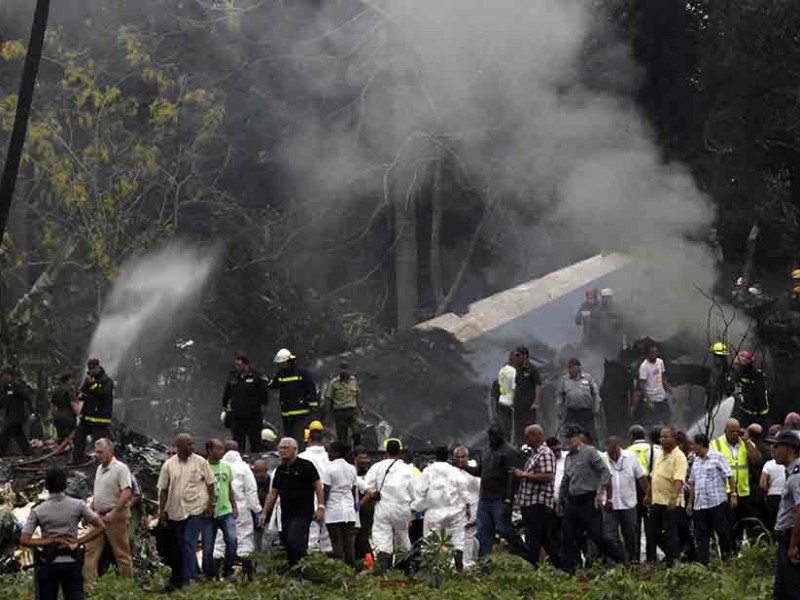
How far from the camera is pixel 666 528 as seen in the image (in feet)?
50.6

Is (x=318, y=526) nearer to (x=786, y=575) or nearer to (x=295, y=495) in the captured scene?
(x=295, y=495)

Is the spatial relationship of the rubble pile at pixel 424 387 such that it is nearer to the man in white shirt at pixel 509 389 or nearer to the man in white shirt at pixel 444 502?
the man in white shirt at pixel 509 389

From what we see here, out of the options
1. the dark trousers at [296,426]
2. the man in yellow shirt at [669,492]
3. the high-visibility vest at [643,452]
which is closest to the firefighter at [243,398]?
the dark trousers at [296,426]

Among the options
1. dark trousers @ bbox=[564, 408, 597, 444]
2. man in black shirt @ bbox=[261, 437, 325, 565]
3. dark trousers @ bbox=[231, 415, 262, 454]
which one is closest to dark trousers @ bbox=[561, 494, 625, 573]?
man in black shirt @ bbox=[261, 437, 325, 565]

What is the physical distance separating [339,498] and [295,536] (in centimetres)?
85

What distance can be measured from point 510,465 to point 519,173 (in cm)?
1293

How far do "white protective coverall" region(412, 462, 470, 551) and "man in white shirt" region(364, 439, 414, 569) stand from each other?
0.35ft

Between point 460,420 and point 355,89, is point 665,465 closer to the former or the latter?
point 460,420

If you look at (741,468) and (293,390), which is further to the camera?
(293,390)

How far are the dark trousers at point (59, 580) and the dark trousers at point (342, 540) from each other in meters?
3.84

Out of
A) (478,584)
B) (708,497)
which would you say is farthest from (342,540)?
(708,497)

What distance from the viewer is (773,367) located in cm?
2559

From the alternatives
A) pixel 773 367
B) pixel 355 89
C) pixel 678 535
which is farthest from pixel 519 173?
pixel 678 535

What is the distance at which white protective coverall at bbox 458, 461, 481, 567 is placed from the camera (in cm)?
1545
